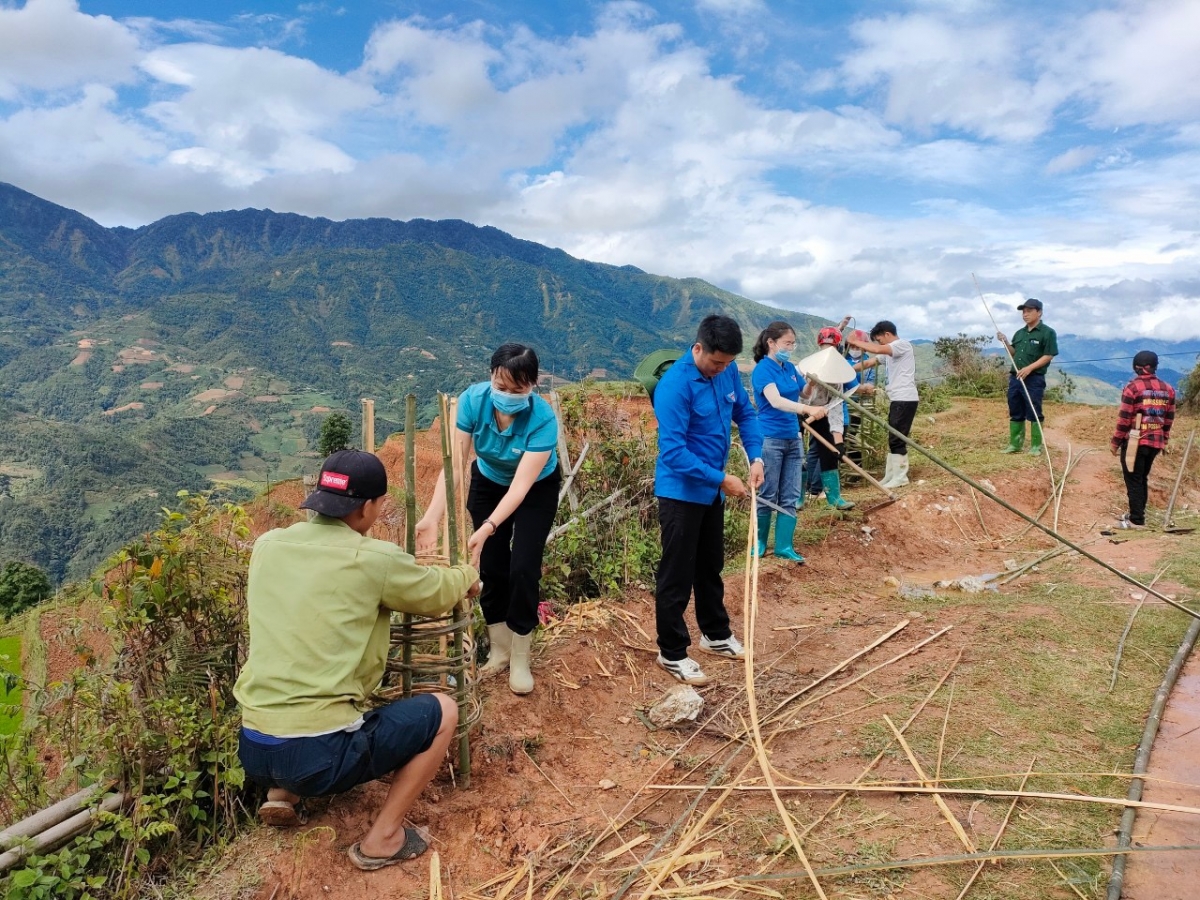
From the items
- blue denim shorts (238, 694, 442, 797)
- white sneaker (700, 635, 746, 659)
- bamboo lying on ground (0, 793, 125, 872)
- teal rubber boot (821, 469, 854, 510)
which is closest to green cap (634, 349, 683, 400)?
teal rubber boot (821, 469, 854, 510)

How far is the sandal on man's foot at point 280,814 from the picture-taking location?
2.41 meters

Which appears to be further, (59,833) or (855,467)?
(855,467)

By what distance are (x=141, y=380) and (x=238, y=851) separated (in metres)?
139

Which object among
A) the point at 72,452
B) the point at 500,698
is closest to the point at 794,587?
the point at 500,698

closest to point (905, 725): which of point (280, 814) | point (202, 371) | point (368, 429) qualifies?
point (280, 814)

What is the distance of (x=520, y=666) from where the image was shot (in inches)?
144

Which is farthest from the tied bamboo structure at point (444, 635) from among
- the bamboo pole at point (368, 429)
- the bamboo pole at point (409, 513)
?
the bamboo pole at point (368, 429)

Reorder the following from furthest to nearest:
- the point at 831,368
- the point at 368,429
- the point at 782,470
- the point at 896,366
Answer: the point at 896,366
the point at 831,368
the point at 782,470
the point at 368,429

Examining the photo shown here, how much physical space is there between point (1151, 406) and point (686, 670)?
582cm

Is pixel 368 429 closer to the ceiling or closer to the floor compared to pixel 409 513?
closer to the ceiling

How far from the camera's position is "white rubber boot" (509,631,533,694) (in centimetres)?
362

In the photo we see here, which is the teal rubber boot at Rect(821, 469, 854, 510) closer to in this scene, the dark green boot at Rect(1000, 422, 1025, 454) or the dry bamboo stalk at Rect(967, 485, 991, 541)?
the dry bamboo stalk at Rect(967, 485, 991, 541)

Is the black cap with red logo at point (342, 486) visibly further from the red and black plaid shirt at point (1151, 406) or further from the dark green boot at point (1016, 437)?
the dark green boot at point (1016, 437)

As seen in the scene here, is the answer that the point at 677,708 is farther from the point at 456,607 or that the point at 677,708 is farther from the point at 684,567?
the point at 456,607
